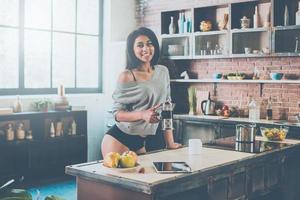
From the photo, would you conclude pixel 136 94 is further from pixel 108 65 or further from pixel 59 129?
pixel 108 65

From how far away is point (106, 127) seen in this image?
7.39 m

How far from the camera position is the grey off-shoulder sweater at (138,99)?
10.8 ft

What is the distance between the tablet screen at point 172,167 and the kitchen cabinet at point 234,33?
3.64 meters

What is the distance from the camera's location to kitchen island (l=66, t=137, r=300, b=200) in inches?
96.7

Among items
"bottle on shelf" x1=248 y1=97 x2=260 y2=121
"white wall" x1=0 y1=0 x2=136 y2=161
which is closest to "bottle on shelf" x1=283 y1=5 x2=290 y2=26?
"bottle on shelf" x1=248 y1=97 x2=260 y2=121

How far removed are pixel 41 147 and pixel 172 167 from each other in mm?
3836

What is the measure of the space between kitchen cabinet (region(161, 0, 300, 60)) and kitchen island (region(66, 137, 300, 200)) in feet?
8.18

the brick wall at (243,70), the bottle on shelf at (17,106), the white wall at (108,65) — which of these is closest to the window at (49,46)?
the white wall at (108,65)

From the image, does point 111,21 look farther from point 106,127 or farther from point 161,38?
point 106,127

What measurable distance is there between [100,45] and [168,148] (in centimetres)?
442

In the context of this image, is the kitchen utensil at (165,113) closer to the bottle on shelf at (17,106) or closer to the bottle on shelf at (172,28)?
the bottle on shelf at (17,106)

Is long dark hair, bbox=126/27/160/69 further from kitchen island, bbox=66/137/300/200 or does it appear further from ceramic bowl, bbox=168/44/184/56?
ceramic bowl, bbox=168/44/184/56

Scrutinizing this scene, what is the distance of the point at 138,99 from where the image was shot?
10.8 ft

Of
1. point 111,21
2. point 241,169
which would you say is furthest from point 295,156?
point 111,21
